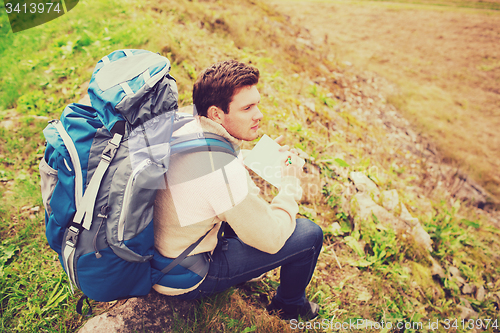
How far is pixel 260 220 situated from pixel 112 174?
882 millimetres

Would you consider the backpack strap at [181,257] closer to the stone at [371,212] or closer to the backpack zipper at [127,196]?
the backpack zipper at [127,196]

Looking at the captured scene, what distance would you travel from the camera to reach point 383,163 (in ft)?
18.1

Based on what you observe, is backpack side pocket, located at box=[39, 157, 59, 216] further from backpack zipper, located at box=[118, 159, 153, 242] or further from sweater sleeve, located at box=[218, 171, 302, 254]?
sweater sleeve, located at box=[218, 171, 302, 254]

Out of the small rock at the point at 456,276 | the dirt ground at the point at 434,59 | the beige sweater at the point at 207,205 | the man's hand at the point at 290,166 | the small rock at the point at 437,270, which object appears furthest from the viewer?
the dirt ground at the point at 434,59

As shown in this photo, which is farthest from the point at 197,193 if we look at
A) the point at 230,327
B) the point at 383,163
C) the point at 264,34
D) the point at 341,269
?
Result: the point at 264,34

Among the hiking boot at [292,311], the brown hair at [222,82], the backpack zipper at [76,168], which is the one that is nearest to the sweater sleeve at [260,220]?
the brown hair at [222,82]

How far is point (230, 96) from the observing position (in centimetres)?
179

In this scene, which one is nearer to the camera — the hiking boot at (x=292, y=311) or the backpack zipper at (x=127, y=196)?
the backpack zipper at (x=127, y=196)

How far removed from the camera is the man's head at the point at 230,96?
1767 millimetres

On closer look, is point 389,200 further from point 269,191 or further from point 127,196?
point 127,196

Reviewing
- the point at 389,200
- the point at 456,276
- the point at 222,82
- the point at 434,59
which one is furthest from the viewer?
the point at 434,59

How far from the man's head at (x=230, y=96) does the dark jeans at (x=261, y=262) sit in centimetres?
86

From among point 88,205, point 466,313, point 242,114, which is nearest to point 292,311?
point 242,114

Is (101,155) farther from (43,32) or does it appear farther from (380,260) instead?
(43,32)
